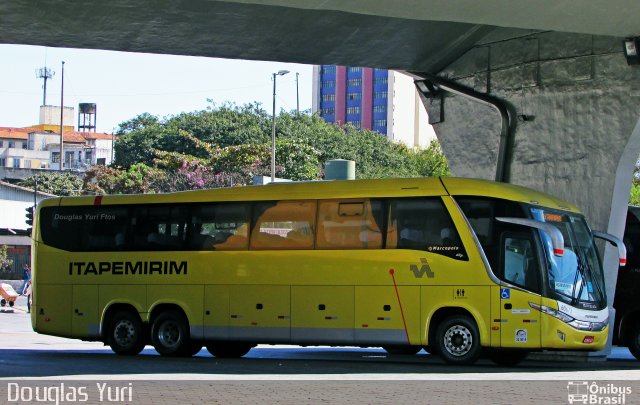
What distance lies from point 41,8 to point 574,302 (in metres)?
10.5

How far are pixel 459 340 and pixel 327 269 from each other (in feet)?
8.79

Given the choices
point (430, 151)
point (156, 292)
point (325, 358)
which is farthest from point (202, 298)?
point (430, 151)

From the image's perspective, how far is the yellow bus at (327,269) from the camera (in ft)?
61.0

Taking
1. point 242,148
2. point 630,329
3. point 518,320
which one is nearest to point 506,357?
point 518,320

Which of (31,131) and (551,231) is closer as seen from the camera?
(551,231)

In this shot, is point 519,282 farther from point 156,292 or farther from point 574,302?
point 156,292

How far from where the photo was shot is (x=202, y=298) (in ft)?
69.7

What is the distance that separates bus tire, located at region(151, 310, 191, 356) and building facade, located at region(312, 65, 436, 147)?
13205 centimetres

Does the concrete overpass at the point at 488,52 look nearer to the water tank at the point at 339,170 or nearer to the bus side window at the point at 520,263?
the bus side window at the point at 520,263

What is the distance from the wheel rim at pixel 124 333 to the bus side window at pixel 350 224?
439 centimetres

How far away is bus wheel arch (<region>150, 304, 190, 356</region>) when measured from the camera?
21344mm

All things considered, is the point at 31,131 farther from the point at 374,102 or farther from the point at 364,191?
the point at 364,191

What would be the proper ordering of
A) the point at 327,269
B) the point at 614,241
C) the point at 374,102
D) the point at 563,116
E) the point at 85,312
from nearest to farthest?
the point at 327,269
the point at 614,241
the point at 85,312
the point at 563,116
the point at 374,102

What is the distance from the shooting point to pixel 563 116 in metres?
22.9
